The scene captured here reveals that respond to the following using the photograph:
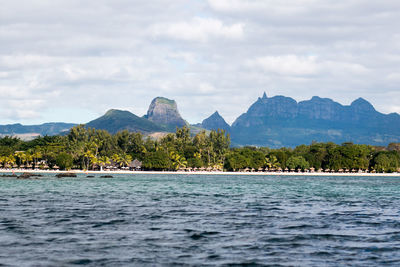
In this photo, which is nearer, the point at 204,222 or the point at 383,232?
the point at 383,232

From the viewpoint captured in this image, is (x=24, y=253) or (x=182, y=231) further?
(x=182, y=231)

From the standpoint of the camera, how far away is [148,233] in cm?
3678

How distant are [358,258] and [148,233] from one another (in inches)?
612

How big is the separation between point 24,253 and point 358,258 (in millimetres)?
19378

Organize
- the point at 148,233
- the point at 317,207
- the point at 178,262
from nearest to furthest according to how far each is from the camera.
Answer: the point at 178,262 → the point at 148,233 → the point at 317,207

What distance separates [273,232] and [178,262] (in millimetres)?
13024

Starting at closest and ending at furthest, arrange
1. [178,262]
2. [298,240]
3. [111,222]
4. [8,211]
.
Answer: [178,262]
[298,240]
[111,222]
[8,211]

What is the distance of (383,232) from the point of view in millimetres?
38562

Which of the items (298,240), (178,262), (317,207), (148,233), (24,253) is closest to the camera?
(178,262)

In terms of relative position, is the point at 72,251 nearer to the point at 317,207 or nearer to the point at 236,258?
the point at 236,258

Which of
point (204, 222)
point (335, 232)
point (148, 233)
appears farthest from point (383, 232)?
point (148, 233)

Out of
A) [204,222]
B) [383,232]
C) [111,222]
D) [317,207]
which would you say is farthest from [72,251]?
[317,207]

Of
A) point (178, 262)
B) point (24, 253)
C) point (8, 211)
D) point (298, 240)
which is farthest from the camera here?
point (8, 211)

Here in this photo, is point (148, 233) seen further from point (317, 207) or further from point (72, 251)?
point (317, 207)
